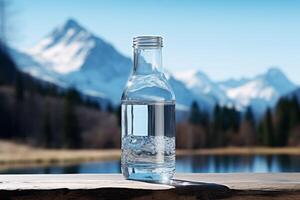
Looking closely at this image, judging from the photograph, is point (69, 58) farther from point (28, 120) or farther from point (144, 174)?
point (144, 174)

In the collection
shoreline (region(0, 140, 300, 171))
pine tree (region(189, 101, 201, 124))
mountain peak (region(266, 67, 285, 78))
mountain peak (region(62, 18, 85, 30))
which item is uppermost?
mountain peak (region(62, 18, 85, 30))

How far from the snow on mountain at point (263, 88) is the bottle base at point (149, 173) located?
372 feet

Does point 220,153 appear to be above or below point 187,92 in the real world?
below

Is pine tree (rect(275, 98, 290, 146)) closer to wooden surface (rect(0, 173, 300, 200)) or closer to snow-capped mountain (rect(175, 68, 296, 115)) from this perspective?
wooden surface (rect(0, 173, 300, 200))

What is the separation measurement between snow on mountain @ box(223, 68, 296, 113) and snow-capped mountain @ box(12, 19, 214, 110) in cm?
1378

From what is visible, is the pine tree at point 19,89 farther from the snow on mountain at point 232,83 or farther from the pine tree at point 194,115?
the snow on mountain at point 232,83

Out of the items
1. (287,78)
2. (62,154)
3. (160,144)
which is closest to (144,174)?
(160,144)

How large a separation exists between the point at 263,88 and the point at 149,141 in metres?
128

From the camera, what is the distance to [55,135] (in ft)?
100

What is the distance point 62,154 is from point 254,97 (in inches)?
3762

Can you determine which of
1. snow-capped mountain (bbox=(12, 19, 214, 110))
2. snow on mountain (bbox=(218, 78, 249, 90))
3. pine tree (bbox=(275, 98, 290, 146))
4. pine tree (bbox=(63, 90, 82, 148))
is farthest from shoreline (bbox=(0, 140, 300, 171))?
snow on mountain (bbox=(218, 78, 249, 90))

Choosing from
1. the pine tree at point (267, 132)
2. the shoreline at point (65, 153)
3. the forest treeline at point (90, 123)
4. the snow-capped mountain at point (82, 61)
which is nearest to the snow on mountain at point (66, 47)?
the snow-capped mountain at point (82, 61)

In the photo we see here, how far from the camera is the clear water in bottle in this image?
2.97ft

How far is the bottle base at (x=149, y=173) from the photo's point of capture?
0.90 metres
